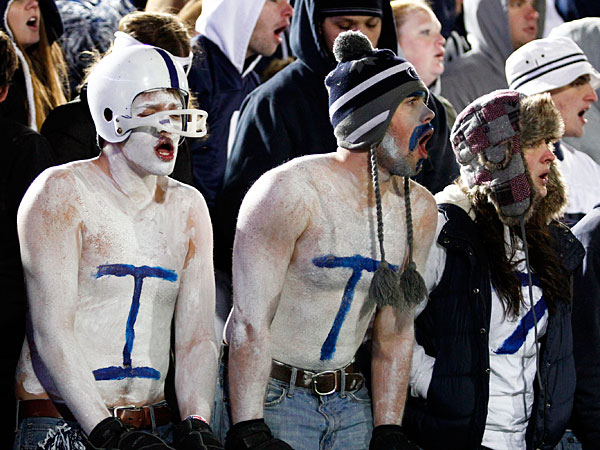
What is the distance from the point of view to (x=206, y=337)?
3.63m

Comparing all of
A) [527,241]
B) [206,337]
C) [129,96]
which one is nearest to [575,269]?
[527,241]

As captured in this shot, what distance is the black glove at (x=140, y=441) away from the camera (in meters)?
3.15

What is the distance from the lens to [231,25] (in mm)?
5340

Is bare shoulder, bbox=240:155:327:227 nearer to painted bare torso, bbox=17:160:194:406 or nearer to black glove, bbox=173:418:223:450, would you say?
painted bare torso, bbox=17:160:194:406

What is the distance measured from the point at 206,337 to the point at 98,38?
2.57 meters

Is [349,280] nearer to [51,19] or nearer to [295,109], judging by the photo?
[295,109]

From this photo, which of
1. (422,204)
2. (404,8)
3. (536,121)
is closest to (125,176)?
(422,204)

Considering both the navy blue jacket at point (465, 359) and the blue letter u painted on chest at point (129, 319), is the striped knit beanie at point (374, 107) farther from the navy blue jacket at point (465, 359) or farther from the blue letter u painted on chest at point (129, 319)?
the blue letter u painted on chest at point (129, 319)

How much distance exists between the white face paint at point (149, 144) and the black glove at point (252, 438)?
0.89 metres

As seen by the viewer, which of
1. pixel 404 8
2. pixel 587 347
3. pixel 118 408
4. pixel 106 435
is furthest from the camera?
pixel 404 8

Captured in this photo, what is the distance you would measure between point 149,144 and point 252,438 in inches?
40.8

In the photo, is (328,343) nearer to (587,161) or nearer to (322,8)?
(322,8)

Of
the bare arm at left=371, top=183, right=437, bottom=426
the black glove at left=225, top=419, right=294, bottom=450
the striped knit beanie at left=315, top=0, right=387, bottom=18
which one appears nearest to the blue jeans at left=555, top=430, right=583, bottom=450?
the bare arm at left=371, top=183, right=437, bottom=426

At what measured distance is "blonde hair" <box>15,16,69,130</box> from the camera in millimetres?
4918
